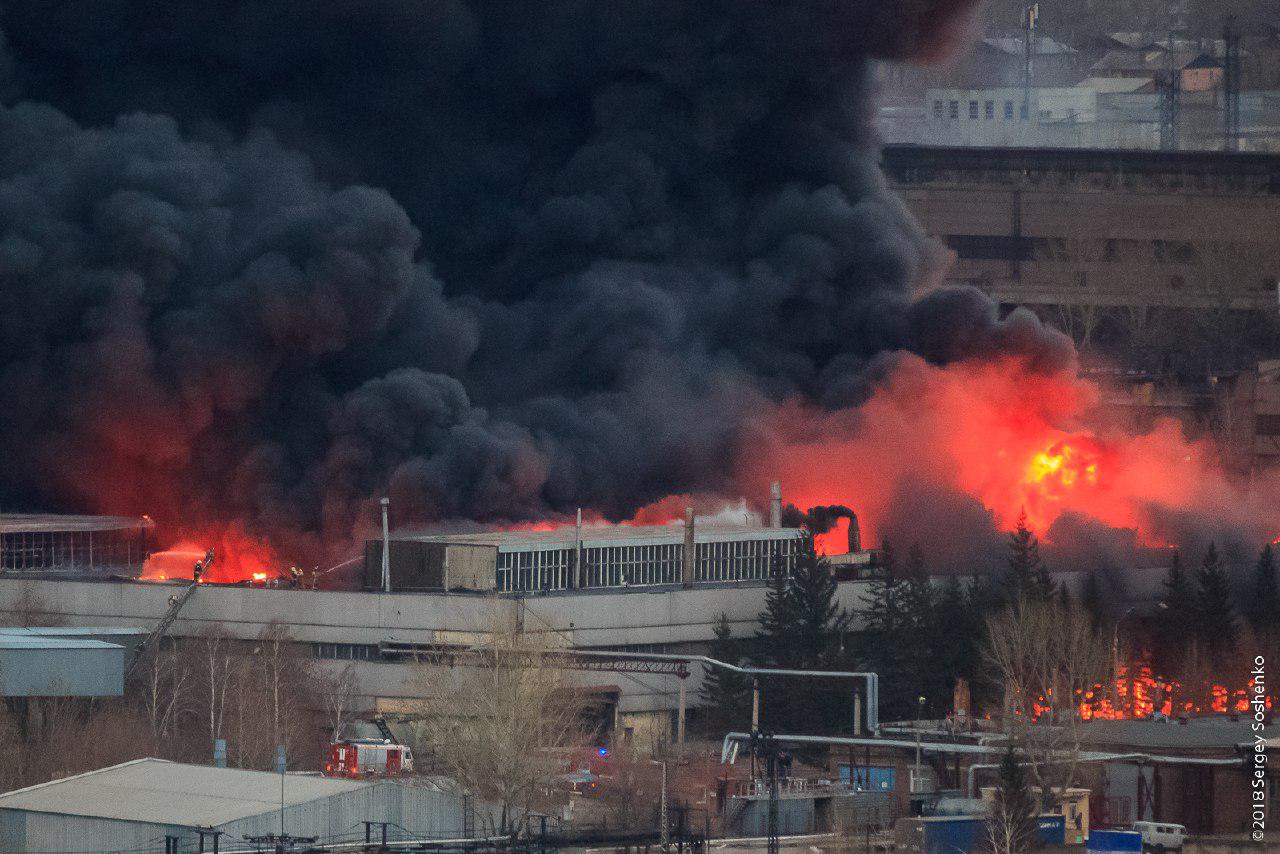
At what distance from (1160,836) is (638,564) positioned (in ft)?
69.2

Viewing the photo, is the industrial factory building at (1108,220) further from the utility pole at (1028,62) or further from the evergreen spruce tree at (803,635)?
the evergreen spruce tree at (803,635)

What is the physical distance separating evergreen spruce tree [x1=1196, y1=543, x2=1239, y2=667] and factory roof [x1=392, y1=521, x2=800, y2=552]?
1007 centimetres

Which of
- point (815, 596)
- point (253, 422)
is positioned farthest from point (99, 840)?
point (253, 422)

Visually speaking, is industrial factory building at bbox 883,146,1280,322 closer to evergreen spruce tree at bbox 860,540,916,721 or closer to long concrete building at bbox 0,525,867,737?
evergreen spruce tree at bbox 860,540,916,721

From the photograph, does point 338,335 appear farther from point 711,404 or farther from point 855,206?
point 855,206

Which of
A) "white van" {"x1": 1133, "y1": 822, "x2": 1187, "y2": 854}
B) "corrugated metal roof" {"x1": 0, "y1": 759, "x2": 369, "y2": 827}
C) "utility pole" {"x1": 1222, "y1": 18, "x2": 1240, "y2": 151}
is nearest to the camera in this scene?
"corrugated metal roof" {"x1": 0, "y1": 759, "x2": 369, "y2": 827}

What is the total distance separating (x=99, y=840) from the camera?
172 ft

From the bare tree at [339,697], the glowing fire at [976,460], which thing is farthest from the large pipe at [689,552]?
the glowing fire at [976,460]

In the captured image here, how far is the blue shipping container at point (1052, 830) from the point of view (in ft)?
192

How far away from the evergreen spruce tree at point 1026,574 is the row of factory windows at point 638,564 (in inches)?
205

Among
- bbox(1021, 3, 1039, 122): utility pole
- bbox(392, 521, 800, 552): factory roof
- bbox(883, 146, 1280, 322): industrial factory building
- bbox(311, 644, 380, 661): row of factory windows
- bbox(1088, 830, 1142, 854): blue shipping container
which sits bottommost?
bbox(1088, 830, 1142, 854): blue shipping container

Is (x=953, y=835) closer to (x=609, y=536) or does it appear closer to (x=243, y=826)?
(x=243, y=826)

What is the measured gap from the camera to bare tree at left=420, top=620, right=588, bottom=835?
56875 mm

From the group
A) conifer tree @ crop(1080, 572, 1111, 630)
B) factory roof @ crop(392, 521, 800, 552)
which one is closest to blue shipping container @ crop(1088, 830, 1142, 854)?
conifer tree @ crop(1080, 572, 1111, 630)
